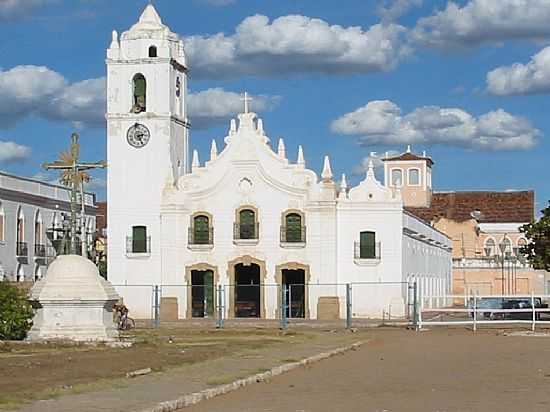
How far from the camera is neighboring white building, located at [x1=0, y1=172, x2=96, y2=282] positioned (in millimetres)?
65312

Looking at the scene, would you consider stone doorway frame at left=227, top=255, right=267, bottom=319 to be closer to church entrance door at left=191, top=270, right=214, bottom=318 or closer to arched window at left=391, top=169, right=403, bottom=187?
church entrance door at left=191, top=270, right=214, bottom=318

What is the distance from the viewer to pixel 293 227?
198ft

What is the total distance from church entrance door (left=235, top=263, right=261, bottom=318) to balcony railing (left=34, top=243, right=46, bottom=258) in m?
14.6

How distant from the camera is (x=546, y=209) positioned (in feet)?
178

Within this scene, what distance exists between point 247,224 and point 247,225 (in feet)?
0.19

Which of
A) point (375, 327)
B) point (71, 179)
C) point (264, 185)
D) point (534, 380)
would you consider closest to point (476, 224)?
point (264, 185)

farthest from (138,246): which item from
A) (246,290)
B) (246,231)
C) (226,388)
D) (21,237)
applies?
(226,388)

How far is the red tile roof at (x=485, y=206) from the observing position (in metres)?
100

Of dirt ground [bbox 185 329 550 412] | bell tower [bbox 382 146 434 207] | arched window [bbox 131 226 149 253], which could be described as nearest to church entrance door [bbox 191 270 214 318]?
arched window [bbox 131 226 149 253]

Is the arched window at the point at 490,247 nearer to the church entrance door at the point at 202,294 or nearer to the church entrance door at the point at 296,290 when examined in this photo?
the church entrance door at the point at 296,290

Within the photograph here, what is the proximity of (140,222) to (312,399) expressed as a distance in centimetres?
4434

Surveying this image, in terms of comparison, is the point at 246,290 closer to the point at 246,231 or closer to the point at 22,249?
the point at 246,231

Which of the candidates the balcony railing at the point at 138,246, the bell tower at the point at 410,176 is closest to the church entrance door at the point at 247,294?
the balcony railing at the point at 138,246

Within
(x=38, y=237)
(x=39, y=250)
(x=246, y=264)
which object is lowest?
(x=246, y=264)
